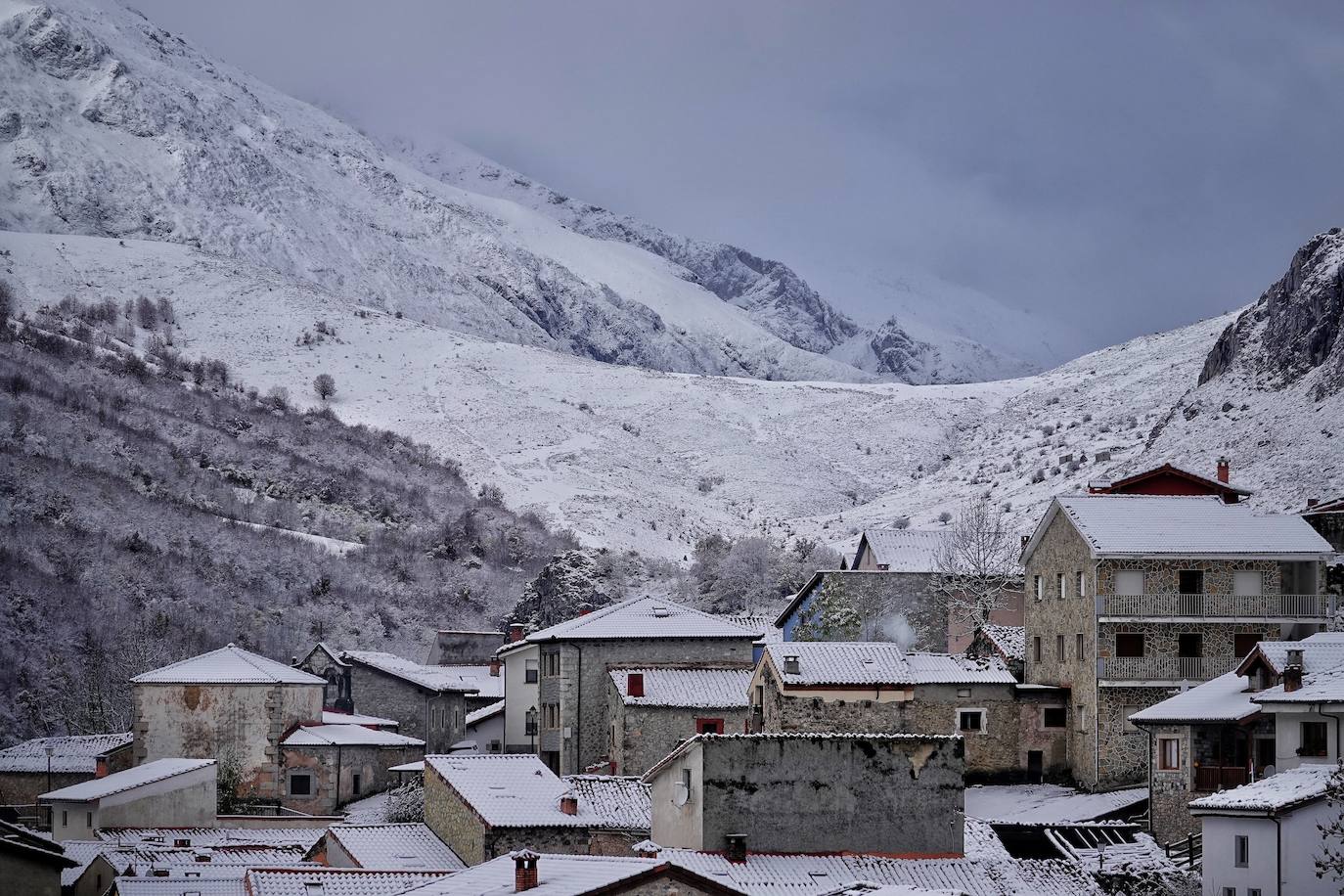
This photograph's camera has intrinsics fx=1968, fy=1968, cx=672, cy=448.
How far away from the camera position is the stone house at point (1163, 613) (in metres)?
51.3

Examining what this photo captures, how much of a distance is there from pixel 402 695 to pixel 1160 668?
31.9 meters

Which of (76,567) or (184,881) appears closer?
(184,881)

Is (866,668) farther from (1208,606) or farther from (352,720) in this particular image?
(352,720)

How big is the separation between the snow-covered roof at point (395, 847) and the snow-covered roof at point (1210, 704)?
53.0ft

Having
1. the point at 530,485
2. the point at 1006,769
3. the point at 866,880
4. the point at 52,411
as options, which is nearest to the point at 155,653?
the point at 1006,769

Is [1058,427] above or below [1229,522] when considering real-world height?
above

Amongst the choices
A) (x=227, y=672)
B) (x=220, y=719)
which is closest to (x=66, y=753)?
(x=220, y=719)

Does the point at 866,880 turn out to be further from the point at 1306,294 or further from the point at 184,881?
the point at 1306,294

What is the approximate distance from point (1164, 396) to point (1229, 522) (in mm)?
112214

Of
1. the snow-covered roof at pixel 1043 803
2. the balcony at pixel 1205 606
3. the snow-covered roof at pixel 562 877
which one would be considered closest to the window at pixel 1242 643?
the balcony at pixel 1205 606

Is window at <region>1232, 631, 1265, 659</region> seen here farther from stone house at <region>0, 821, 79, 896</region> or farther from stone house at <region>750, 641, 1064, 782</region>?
stone house at <region>0, 821, 79, 896</region>

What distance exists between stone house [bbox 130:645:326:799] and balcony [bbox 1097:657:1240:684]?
90.1ft

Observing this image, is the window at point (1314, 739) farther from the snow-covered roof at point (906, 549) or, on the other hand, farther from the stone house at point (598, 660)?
the snow-covered roof at point (906, 549)

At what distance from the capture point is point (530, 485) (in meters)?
179
